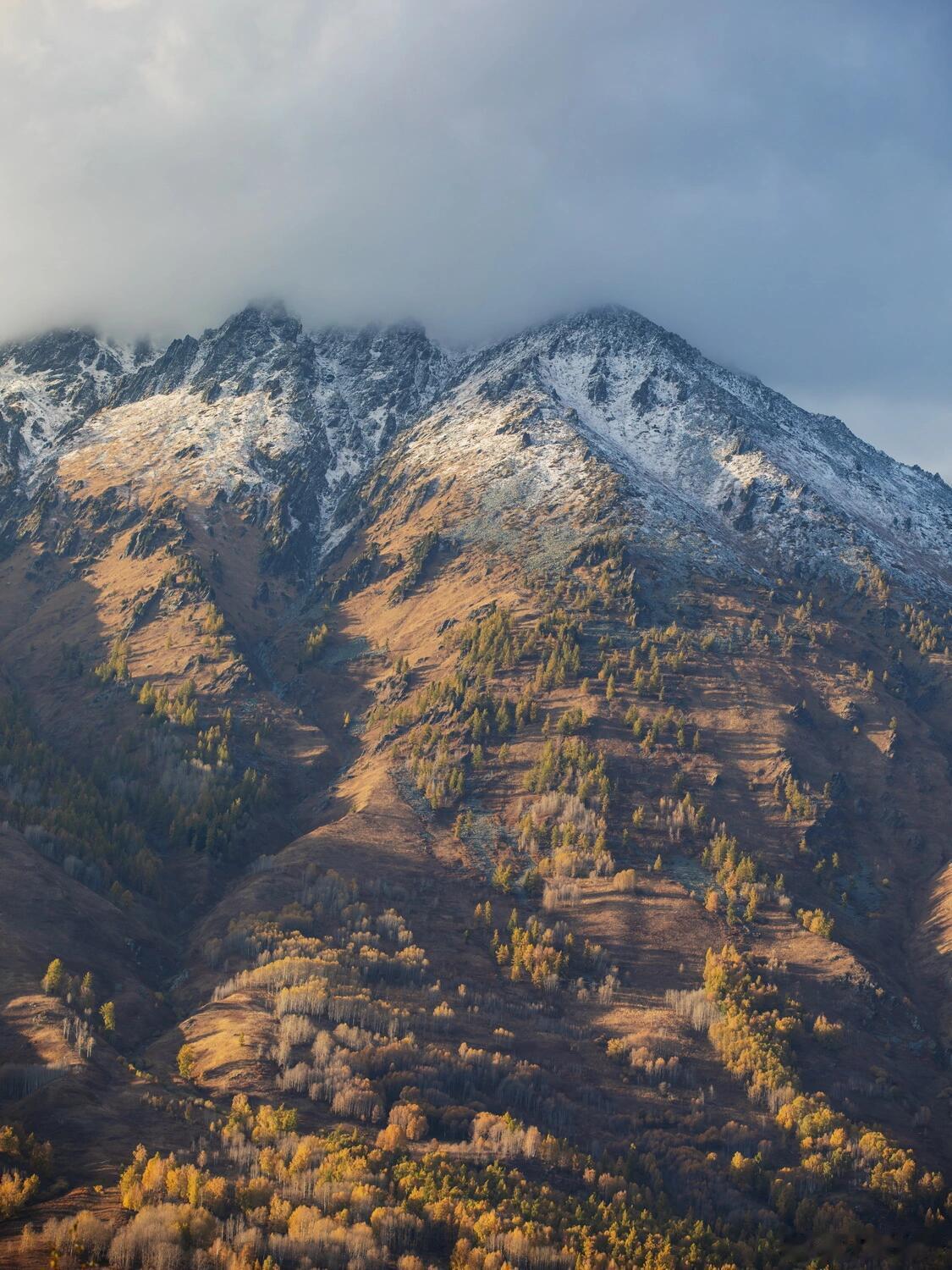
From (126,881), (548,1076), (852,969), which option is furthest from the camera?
(126,881)

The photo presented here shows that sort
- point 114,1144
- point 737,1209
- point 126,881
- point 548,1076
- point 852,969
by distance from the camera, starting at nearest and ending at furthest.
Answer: point 114,1144 → point 737,1209 → point 548,1076 → point 852,969 → point 126,881

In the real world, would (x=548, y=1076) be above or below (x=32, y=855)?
below

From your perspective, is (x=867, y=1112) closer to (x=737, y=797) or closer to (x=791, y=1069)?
(x=791, y=1069)

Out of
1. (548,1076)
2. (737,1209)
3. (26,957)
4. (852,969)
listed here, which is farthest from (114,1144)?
(852,969)

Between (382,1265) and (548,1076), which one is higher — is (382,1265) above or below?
below

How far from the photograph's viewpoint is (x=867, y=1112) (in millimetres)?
130875

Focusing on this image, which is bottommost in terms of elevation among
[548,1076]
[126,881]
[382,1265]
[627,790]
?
[382,1265]

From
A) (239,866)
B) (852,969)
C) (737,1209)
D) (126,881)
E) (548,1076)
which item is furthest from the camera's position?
(239,866)

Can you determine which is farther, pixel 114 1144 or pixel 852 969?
pixel 852 969

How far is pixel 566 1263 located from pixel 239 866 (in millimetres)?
112446

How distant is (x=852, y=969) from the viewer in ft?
519

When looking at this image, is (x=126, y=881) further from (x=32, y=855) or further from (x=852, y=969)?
(x=852, y=969)

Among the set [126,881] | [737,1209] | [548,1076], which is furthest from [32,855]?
[737,1209]

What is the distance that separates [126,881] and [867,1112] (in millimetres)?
122004
